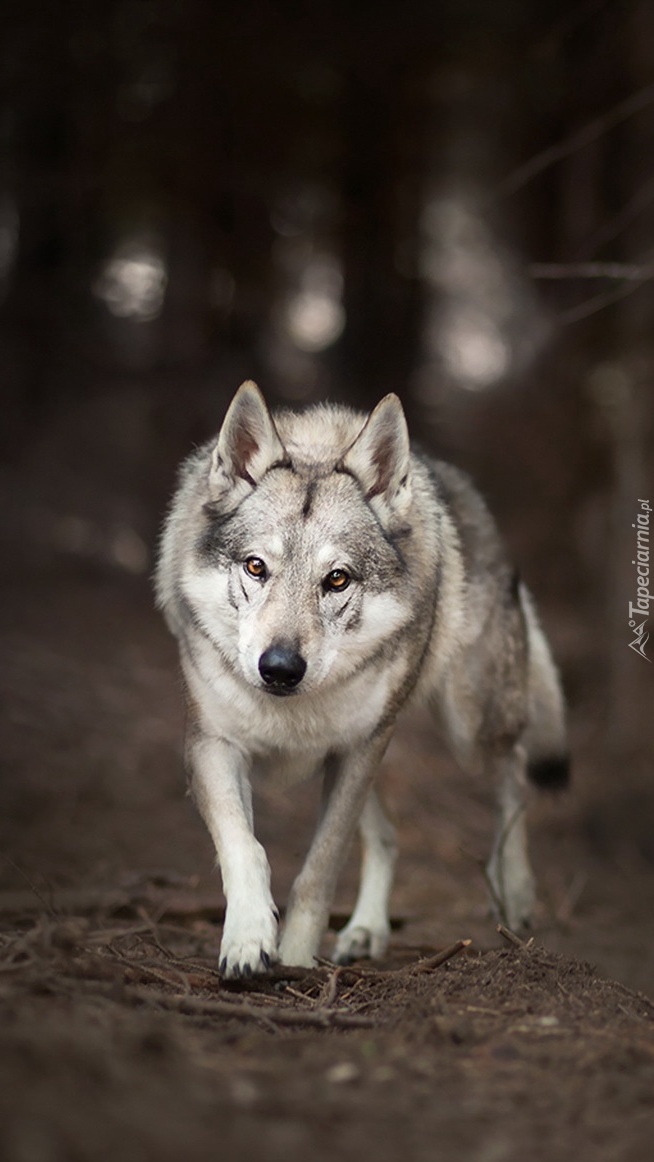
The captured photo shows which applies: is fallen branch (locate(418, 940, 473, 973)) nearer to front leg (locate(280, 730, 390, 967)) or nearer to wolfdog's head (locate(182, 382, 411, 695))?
front leg (locate(280, 730, 390, 967))

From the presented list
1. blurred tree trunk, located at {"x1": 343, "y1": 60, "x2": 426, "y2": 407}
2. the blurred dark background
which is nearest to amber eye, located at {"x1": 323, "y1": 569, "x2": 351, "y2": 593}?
the blurred dark background

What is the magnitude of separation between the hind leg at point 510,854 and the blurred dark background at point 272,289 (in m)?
2.55

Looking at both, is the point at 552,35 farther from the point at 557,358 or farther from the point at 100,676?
the point at 557,358

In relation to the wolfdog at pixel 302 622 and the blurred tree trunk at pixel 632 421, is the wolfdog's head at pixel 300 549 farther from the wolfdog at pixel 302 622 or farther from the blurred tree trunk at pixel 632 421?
the blurred tree trunk at pixel 632 421

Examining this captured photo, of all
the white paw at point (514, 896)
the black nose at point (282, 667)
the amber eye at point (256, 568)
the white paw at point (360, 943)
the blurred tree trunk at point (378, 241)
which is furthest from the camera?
the blurred tree trunk at point (378, 241)

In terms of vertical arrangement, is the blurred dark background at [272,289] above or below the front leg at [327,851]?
above

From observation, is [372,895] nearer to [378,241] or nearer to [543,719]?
[543,719]

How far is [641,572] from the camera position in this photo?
9320mm

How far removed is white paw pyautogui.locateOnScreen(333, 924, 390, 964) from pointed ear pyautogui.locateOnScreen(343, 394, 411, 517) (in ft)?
6.41

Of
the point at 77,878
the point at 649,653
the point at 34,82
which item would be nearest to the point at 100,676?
the point at 77,878

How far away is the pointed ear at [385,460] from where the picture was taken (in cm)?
463

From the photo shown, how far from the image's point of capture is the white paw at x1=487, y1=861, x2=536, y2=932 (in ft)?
18.7

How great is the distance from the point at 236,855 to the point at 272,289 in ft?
48.5

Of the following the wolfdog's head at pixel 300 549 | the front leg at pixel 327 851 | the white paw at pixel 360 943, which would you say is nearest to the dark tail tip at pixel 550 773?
the white paw at pixel 360 943
